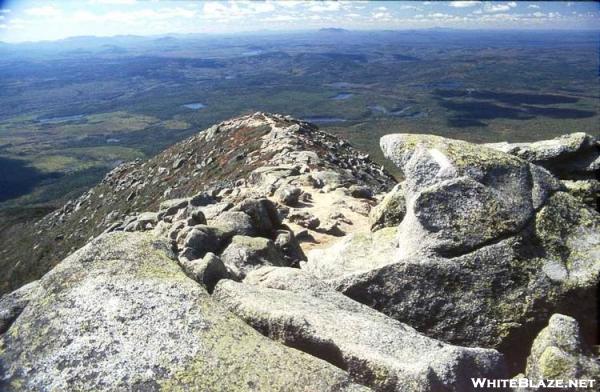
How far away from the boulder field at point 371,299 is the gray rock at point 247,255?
8 cm

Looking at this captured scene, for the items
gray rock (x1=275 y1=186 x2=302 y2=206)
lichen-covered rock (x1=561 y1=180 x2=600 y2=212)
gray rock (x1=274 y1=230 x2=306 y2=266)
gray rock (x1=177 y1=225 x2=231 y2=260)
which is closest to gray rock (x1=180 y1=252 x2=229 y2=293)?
gray rock (x1=177 y1=225 x2=231 y2=260)

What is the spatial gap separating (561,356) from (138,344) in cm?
873

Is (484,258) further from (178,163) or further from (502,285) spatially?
(178,163)

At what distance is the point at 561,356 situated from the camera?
996 cm

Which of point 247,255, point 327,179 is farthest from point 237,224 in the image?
point 327,179

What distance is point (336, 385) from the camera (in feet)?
29.4

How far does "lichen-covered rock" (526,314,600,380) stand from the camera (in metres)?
9.65

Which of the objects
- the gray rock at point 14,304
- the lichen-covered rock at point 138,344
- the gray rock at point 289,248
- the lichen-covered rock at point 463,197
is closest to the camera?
the lichen-covered rock at point 138,344

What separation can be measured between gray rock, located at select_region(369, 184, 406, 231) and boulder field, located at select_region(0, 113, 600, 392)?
0.18 ft

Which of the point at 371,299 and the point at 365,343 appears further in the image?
the point at 371,299

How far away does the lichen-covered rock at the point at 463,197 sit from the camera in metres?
13.2

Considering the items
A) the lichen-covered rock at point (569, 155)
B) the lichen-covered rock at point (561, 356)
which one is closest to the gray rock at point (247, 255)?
the lichen-covered rock at point (561, 356)

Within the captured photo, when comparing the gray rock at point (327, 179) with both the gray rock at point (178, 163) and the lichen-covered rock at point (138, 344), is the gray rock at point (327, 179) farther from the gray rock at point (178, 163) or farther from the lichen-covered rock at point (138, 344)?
the gray rock at point (178, 163)

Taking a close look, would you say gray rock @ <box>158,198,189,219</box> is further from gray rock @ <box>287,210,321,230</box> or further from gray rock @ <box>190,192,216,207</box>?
gray rock @ <box>287,210,321,230</box>
